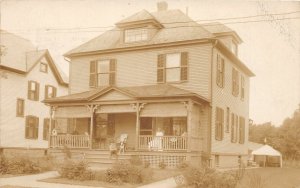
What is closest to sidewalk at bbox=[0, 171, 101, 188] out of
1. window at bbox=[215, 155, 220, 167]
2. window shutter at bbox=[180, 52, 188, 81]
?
window shutter at bbox=[180, 52, 188, 81]

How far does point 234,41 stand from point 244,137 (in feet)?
25.2

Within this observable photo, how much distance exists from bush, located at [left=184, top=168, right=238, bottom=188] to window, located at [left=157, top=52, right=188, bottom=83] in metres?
10.7

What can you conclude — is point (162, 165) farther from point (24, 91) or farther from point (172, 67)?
point (24, 91)

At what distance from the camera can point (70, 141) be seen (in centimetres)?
2581

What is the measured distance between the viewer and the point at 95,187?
1562 cm

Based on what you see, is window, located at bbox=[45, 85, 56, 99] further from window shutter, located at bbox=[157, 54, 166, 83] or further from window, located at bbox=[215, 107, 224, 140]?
window, located at bbox=[215, 107, 224, 140]

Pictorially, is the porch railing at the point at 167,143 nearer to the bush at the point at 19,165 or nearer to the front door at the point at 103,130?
the front door at the point at 103,130

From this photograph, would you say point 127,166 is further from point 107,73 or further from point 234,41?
point 234,41

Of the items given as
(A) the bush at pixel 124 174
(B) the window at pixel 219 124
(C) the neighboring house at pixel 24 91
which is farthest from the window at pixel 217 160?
(C) the neighboring house at pixel 24 91

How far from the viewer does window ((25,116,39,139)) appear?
37.0 metres

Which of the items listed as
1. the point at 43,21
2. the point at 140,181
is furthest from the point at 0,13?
the point at 140,181

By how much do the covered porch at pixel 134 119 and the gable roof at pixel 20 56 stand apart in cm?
962

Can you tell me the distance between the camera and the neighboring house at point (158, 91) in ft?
77.1

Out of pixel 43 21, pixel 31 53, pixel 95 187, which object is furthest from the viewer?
pixel 31 53
